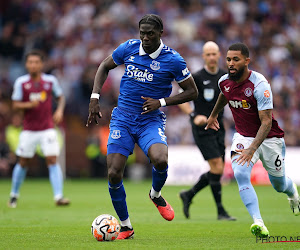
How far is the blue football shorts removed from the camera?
802cm

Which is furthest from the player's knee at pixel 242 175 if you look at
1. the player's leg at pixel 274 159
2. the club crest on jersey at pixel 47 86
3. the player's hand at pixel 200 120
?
the club crest on jersey at pixel 47 86

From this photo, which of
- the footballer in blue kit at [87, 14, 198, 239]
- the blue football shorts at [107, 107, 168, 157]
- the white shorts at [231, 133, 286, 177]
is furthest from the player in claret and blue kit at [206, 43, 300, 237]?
the blue football shorts at [107, 107, 168, 157]

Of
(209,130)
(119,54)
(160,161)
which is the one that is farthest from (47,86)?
(160,161)

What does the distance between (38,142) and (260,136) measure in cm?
677

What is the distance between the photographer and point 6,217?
10766mm

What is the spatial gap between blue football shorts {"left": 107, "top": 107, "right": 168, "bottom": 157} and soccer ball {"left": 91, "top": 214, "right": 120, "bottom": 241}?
2.78 ft

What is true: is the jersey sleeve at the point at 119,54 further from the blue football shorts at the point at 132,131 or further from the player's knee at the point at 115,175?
the player's knee at the point at 115,175

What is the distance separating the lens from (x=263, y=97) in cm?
782

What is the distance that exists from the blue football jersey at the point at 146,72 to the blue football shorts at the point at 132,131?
13 centimetres

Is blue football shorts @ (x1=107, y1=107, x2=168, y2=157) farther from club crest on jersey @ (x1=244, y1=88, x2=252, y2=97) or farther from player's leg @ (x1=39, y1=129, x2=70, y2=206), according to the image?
player's leg @ (x1=39, y1=129, x2=70, y2=206)

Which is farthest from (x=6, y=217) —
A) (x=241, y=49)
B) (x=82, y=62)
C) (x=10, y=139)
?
(x=82, y=62)

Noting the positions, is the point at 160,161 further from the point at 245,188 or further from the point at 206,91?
the point at 206,91

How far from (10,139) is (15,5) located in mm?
6148

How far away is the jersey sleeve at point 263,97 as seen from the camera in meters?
7.82
